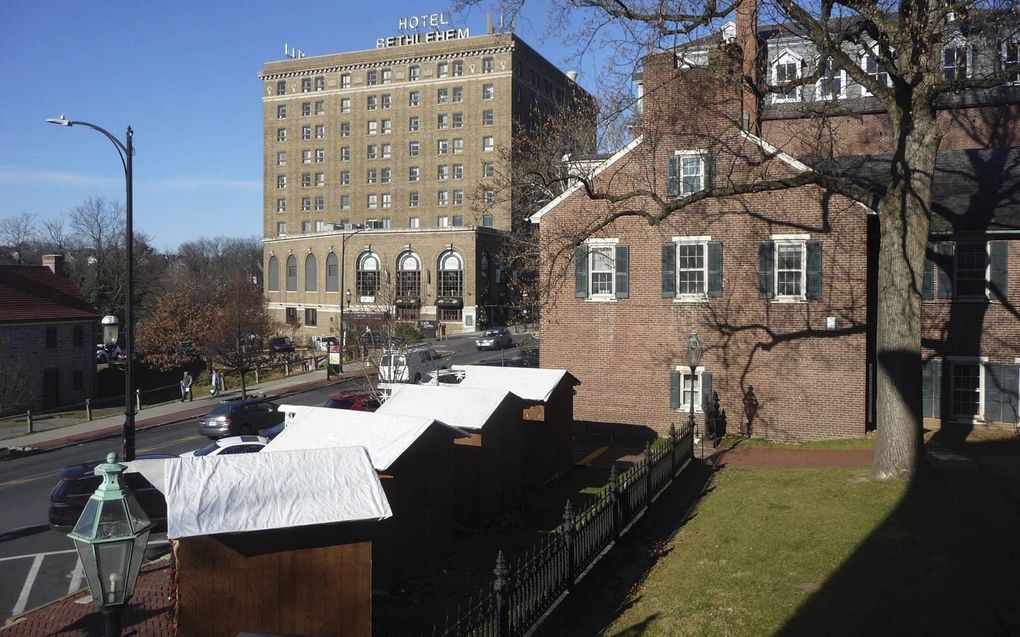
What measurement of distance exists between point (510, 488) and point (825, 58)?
412 inches

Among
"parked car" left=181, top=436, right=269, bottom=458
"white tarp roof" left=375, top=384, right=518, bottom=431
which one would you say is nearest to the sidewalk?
"parked car" left=181, top=436, right=269, bottom=458

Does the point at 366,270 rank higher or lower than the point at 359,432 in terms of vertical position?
higher

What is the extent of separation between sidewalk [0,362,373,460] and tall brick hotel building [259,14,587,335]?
28124 mm

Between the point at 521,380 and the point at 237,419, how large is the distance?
1330 centimetres

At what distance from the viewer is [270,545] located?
9.16m

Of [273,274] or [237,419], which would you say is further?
[273,274]

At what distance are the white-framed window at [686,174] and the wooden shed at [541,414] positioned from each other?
24.4 feet

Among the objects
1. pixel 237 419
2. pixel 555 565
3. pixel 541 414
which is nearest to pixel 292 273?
pixel 237 419

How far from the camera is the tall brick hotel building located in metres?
76.9

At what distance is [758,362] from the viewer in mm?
24000

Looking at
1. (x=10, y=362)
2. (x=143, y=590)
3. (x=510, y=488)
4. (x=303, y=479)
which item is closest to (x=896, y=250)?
(x=510, y=488)

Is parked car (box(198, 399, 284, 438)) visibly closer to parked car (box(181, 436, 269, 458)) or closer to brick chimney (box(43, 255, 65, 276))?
parked car (box(181, 436, 269, 458))

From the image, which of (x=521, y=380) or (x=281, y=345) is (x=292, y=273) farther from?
(x=521, y=380)

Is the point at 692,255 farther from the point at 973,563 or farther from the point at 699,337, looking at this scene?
the point at 973,563
